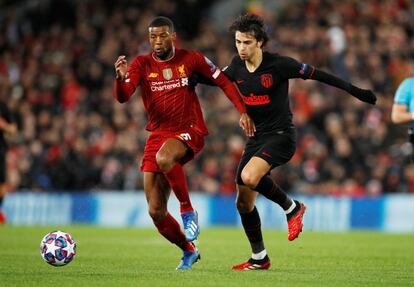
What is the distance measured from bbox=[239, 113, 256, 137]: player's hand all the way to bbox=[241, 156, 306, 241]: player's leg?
273mm

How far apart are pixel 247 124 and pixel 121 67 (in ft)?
4.69

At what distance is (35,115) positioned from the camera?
25.0 meters

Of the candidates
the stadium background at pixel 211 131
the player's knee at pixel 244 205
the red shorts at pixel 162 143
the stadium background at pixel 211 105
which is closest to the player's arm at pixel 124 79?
the red shorts at pixel 162 143

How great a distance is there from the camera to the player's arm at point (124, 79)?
9.45 metres

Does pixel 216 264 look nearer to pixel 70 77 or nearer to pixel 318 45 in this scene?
pixel 318 45

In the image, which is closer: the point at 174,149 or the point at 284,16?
the point at 174,149

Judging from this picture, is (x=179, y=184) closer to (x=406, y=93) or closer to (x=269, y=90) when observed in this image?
(x=269, y=90)

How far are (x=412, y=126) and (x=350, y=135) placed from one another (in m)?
8.98

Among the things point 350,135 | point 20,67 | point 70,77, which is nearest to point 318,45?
point 350,135

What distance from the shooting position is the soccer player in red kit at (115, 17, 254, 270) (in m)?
9.67

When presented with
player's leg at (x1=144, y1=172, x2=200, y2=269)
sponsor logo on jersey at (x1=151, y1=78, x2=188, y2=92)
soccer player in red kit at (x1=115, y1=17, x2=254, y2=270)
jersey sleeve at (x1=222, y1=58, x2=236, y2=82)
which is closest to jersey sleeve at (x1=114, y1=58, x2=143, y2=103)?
soccer player in red kit at (x1=115, y1=17, x2=254, y2=270)

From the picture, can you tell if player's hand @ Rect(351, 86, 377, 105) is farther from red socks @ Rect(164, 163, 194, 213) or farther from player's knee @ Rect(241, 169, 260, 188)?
red socks @ Rect(164, 163, 194, 213)

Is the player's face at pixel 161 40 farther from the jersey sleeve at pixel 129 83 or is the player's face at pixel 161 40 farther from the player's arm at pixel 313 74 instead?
the player's arm at pixel 313 74

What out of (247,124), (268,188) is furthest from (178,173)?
(268,188)
